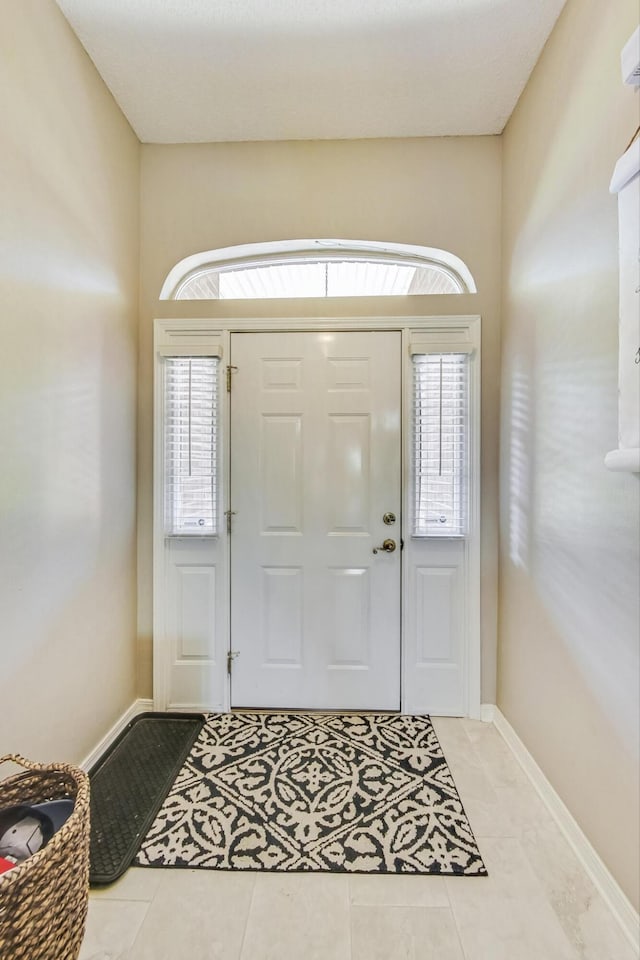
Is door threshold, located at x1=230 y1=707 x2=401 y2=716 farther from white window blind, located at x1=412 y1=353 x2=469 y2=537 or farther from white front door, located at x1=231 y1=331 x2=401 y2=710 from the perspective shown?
white window blind, located at x1=412 y1=353 x2=469 y2=537

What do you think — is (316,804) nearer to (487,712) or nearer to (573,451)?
(487,712)

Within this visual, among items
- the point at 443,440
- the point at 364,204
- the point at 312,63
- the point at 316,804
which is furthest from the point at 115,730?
the point at 312,63

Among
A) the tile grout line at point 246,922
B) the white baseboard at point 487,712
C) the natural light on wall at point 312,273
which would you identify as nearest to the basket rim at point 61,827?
the tile grout line at point 246,922

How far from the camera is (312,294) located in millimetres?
2326

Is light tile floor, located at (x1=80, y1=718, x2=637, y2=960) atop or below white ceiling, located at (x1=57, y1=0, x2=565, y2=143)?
below

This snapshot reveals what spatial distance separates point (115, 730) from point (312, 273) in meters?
2.53

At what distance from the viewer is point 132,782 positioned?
1744mm

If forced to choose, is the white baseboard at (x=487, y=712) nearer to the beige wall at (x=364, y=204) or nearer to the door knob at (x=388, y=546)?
the beige wall at (x=364, y=204)

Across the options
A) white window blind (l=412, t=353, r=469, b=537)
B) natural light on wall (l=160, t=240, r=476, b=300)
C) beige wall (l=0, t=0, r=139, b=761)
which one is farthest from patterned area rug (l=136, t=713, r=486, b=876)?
natural light on wall (l=160, t=240, r=476, b=300)

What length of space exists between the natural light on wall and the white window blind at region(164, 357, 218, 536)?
0.44m

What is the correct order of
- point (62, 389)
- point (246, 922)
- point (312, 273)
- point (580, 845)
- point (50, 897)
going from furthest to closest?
point (312, 273)
point (62, 389)
point (580, 845)
point (246, 922)
point (50, 897)

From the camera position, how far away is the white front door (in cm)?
222

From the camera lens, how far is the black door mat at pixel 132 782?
4.68 ft

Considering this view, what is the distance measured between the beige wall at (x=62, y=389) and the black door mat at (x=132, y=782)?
0.14 meters
